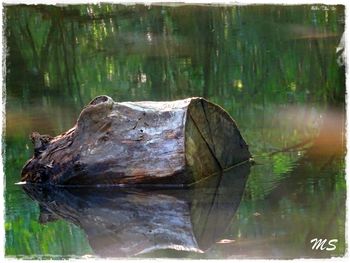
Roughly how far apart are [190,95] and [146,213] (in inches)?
202

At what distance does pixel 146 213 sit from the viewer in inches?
250

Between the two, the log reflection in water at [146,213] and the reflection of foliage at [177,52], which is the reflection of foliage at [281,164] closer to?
the log reflection in water at [146,213]

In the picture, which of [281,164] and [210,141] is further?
[281,164]

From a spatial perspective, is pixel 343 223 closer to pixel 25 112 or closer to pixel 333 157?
pixel 333 157

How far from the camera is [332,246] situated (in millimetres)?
5719

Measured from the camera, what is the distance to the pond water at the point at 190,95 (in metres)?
5.93

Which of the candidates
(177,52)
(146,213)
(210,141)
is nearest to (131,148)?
(210,141)

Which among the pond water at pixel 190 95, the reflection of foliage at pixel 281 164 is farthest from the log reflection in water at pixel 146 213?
the reflection of foliage at pixel 281 164

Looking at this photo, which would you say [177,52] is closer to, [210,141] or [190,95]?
[190,95]

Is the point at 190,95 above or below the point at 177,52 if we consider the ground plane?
below

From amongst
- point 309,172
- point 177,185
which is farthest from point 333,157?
point 177,185

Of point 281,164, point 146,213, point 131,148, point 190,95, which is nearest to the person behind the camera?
point 146,213

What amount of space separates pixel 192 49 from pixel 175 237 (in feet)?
25.2

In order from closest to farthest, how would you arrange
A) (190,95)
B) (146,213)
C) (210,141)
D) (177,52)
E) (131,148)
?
(146,213), (131,148), (210,141), (190,95), (177,52)
